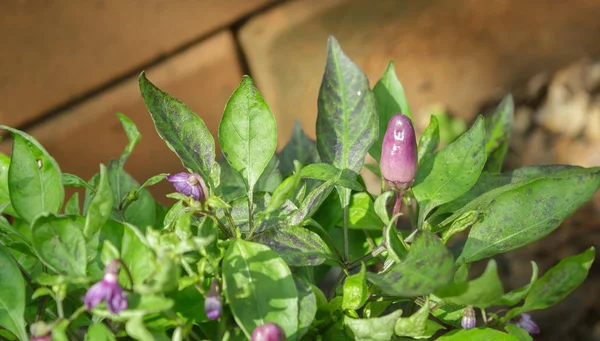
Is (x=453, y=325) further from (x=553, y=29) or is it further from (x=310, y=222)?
(x=553, y=29)

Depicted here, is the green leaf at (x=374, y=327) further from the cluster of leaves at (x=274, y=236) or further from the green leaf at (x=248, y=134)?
the green leaf at (x=248, y=134)

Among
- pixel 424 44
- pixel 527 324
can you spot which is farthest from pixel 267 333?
pixel 424 44

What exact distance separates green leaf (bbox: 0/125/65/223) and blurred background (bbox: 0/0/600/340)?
2.91 feet

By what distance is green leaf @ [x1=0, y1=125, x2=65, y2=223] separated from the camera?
539mm

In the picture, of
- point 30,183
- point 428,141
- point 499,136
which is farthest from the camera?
point 499,136

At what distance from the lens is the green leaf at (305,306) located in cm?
51

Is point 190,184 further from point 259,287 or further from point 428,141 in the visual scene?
point 428,141

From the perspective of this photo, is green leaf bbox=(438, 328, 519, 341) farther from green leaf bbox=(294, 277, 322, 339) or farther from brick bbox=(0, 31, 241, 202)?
brick bbox=(0, 31, 241, 202)

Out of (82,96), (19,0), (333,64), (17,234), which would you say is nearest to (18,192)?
(17,234)

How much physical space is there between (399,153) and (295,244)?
0.11 m

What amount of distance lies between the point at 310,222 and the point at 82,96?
105cm

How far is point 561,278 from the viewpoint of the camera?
500 millimetres

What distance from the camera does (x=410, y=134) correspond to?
561mm

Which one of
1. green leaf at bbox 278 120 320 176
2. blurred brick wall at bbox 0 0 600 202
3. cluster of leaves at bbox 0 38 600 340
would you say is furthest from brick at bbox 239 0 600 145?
cluster of leaves at bbox 0 38 600 340
